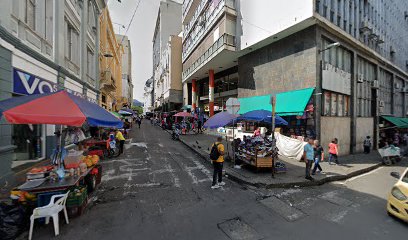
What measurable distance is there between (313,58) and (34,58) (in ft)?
48.5

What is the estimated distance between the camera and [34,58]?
834 cm

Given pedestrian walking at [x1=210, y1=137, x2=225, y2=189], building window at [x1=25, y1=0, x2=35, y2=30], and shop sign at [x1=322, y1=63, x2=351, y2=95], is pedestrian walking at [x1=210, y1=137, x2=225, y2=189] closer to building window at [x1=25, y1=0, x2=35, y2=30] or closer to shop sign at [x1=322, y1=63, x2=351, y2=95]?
shop sign at [x1=322, y1=63, x2=351, y2=95]

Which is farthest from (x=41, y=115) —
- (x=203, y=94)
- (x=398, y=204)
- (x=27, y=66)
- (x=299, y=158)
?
(x=203, y=94)

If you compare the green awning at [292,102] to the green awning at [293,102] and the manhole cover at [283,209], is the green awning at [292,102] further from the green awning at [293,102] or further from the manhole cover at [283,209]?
the manhole cover at [283,209]

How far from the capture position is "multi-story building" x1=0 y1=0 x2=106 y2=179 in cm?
654

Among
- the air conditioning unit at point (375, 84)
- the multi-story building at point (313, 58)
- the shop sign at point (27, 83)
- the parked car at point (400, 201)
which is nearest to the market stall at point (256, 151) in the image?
the multi-story building at point (313, 58)

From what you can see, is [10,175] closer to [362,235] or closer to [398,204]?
[362,235]

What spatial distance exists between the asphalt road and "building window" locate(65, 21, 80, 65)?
1020 centimetres

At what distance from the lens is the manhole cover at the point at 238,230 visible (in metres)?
3.92

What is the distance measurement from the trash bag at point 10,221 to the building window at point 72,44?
11561 mm

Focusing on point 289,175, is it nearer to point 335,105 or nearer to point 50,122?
point 50,122

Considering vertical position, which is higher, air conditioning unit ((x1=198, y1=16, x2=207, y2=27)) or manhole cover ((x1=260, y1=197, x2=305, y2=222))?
air conditioning unit ((x1=198, y1=16, x2=207, y2=27))

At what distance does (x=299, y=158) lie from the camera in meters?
11.1

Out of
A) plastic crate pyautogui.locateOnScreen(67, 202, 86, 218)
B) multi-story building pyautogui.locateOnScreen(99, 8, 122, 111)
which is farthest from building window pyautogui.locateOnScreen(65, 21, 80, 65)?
plastic crate pyautogui.locateOnScreen(67, 202, 86, 218)
